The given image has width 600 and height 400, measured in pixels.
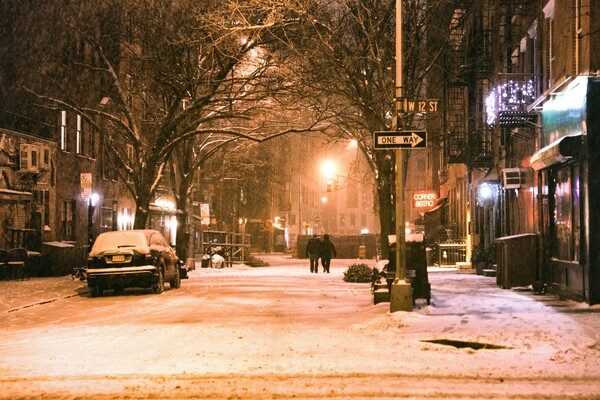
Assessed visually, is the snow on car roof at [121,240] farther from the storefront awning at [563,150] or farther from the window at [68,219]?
the window at [68,219]

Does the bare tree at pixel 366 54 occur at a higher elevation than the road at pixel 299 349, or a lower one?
higher

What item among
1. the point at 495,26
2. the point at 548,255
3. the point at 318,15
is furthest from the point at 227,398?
the point at 495,26

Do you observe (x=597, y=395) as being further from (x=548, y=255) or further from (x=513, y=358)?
(x=548, y=255)

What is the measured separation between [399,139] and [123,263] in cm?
954

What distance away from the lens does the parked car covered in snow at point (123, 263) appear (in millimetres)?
22812

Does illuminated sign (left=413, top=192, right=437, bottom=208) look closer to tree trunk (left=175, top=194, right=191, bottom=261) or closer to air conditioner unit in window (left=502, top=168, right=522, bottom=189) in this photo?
tree trunk (left=175, top=194, right=191, bottom=261)

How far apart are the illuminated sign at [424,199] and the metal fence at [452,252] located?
28.4 ft

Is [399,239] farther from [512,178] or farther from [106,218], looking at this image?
[106,218]

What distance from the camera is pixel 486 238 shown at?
3531cm

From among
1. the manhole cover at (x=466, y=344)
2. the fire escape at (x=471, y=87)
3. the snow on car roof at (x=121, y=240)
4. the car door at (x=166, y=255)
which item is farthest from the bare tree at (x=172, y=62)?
the manhole cover at (x=466, y=344)

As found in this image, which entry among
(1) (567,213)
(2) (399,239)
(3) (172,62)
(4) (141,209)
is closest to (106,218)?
(4) (141,209)

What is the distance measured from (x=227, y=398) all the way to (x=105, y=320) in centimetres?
868

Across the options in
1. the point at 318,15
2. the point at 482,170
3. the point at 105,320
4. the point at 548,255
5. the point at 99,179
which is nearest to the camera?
the point at 105,320

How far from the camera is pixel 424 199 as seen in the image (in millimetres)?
52000
